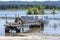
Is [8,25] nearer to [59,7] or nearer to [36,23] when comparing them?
[36,23]

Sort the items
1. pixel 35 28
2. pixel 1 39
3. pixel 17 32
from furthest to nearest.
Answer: pixel 35 28 → pixel 17 32 → pixel 1 39

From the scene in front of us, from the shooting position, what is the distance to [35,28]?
40.9 m

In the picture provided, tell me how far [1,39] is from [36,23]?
1842 centimetres

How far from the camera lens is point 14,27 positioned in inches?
1305

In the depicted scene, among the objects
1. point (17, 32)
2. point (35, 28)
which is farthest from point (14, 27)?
point (35, 28)

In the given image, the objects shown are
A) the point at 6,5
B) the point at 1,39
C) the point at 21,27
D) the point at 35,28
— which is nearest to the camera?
the point at 1,39

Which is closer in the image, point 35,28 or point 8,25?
point 8,25

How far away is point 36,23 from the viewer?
41.5 m

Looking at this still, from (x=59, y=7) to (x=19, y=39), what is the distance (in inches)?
5773

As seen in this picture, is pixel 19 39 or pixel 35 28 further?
pixel 35 28

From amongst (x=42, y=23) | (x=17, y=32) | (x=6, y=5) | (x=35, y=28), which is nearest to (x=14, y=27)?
(x=17, y=32)

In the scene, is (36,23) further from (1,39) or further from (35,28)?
(1,39)

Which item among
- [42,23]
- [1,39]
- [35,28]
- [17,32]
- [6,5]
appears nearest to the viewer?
[1,39]

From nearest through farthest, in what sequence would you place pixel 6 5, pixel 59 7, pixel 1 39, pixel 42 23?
pixel 1 39, pixel 42 23, pixel 6 5, pixel 59 7
